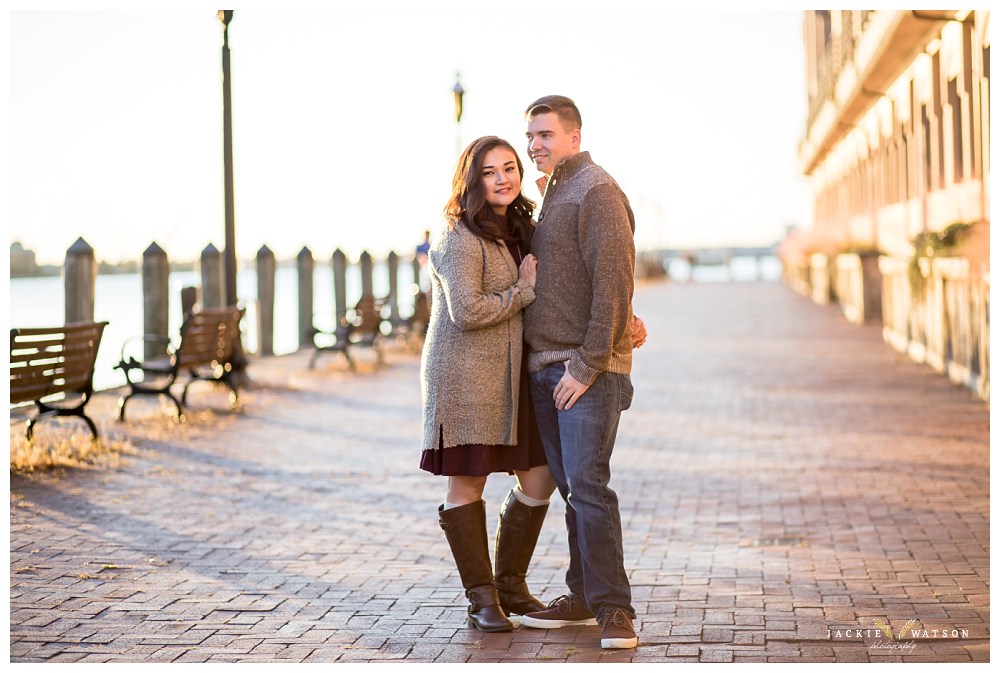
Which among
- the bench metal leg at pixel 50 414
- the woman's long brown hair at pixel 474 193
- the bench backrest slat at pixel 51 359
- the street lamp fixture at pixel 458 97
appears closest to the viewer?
the woman's long brown hair at pixel 474 193

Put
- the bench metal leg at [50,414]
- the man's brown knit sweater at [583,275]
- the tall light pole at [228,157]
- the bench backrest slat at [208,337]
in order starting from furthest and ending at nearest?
the tall light pole at [228,157], the bench backrest slat at [208,337], the bench metal leg at [50,414], the man's brown knit sweater at [583,275]

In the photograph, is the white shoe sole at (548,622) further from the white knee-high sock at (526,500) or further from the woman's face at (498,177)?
the woman's face at (498,177)

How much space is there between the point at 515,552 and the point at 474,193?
140 cm

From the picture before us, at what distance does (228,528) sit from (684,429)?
528 centimetres

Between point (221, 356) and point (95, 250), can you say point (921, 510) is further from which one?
point (95, 250)

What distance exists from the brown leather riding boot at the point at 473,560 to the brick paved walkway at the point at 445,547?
0.36 feet

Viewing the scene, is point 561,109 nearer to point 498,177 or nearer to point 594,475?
point 498,177

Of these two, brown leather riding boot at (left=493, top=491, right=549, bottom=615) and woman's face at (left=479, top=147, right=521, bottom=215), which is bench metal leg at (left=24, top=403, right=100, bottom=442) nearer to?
brown leather riding boot at (left=493, top=491, right=549, bottom=615)

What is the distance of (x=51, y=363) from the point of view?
10.1 meters

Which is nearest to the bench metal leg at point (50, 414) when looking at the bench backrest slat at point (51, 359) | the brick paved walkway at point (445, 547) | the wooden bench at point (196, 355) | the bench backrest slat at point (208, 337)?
the bench backrest slat at point (51, 359)

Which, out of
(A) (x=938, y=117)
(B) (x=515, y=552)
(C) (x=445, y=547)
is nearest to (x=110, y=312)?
(A) (x=938, y=117)

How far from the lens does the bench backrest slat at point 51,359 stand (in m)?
9.68
